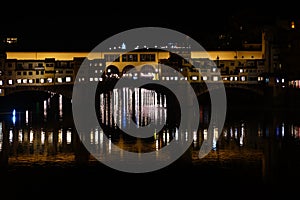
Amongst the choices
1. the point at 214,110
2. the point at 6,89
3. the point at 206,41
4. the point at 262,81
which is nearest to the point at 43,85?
the point at 6,89

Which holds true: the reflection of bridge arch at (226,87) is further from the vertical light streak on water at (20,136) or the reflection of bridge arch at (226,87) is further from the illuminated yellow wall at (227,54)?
the vertical light streak on water at (20,136)

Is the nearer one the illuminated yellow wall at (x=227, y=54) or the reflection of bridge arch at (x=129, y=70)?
the illuminated yellow wall at (x=227, y=54)

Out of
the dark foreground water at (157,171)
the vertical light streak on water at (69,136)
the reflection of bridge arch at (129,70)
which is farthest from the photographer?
the reflection of bridge arch at (129,70)

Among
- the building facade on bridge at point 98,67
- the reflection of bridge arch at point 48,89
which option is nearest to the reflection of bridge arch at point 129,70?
the building facade on bridge at point 98,67

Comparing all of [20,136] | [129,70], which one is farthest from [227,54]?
[20,136]

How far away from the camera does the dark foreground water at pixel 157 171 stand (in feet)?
50.3

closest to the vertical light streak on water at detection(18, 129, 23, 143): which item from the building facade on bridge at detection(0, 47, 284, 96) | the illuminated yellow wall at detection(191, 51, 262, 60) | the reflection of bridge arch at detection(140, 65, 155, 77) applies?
the building facade on bridge at detection(0, 47, 284, 96)

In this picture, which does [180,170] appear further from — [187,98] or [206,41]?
[206,41]

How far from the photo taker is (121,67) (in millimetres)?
52906

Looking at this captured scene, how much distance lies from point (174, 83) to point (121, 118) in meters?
10.9

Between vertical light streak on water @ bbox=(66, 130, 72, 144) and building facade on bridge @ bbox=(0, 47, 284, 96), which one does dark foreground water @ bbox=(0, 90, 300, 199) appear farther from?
building facade on bridge @ bbox=(0, 47, 284, 96)

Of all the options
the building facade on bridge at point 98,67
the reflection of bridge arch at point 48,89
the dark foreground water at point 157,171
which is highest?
the building facade on bridge at point 98,67

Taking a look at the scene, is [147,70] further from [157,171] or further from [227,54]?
[157,171]

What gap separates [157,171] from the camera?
57.5 ft
